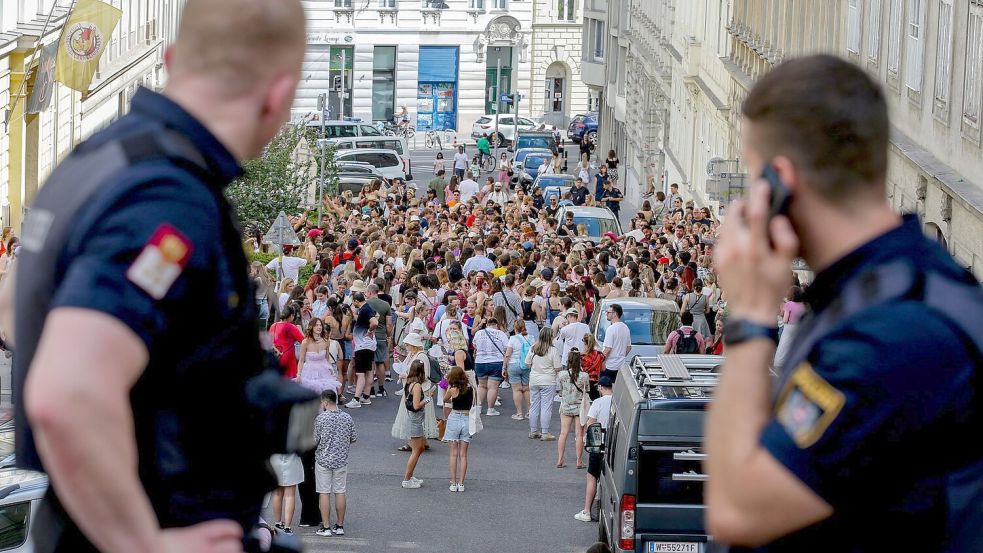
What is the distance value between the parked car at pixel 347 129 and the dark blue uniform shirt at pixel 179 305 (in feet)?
194

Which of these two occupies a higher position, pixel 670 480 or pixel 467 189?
pixel 467 189

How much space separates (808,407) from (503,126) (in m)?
74.5

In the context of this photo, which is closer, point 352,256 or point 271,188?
point 352,256

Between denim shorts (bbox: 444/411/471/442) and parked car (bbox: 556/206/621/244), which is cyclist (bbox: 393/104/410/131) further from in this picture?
denim shorts (bbox: 444/411/471/442)

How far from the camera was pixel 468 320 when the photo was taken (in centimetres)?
2464

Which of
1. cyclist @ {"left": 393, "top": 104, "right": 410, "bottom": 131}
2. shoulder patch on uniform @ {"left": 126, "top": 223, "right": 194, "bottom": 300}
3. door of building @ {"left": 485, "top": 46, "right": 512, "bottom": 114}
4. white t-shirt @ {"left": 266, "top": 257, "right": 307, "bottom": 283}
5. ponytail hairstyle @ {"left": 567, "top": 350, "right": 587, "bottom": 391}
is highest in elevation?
door of building @ {"left": 485, "top": 46, "right": 512, "bottom": 114}

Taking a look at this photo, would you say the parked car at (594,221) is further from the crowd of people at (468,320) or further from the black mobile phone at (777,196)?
the black mobile phone at (777,196)

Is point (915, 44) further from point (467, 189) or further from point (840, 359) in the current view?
point (467, 189)

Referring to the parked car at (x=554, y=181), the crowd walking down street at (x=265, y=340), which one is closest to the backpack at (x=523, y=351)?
the crowd walking down street at (x=265, y=340)

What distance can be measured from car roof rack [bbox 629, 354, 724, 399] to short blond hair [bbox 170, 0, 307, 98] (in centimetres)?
1034

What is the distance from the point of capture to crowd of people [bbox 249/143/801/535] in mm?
19656

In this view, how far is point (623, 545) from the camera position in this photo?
13164 millimetres

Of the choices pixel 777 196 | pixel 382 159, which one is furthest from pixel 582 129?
pixel 777 196

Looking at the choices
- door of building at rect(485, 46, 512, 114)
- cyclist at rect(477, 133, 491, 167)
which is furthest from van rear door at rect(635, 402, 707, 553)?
door of building at rect(485, 46, 512, 114)
